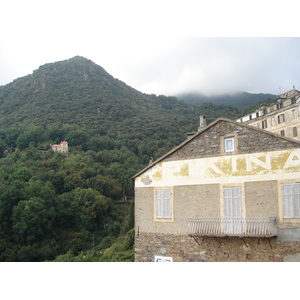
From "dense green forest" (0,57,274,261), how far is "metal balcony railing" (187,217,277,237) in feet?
47.4

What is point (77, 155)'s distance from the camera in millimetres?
72875

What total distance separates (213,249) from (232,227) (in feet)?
3.43

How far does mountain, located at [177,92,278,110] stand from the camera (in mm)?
80225

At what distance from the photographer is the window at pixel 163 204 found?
39.1ft

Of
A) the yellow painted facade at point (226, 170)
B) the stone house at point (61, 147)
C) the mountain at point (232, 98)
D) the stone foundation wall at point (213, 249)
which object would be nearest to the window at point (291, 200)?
the yellow painted facade at point (226, 170)

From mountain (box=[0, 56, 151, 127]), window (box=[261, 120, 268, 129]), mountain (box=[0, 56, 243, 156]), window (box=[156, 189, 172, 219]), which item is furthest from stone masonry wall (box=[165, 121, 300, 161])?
mountain (box=[0, 56, 151, 127])

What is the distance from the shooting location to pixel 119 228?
5094 cm

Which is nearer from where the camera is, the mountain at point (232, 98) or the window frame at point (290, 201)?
the window frame at point (290, 201)

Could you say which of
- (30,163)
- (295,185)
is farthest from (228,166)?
(30,163)

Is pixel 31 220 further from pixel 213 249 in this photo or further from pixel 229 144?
pixel 229 144

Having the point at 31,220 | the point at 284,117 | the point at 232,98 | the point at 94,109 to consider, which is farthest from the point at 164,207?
the point at 94,109

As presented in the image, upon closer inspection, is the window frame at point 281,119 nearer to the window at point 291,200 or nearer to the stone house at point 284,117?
the stone house at point 284,117

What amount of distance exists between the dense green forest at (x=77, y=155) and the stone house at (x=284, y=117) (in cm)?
1868

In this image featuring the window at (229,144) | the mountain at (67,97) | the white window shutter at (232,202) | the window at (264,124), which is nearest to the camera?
the white window shutter at (232,202)
